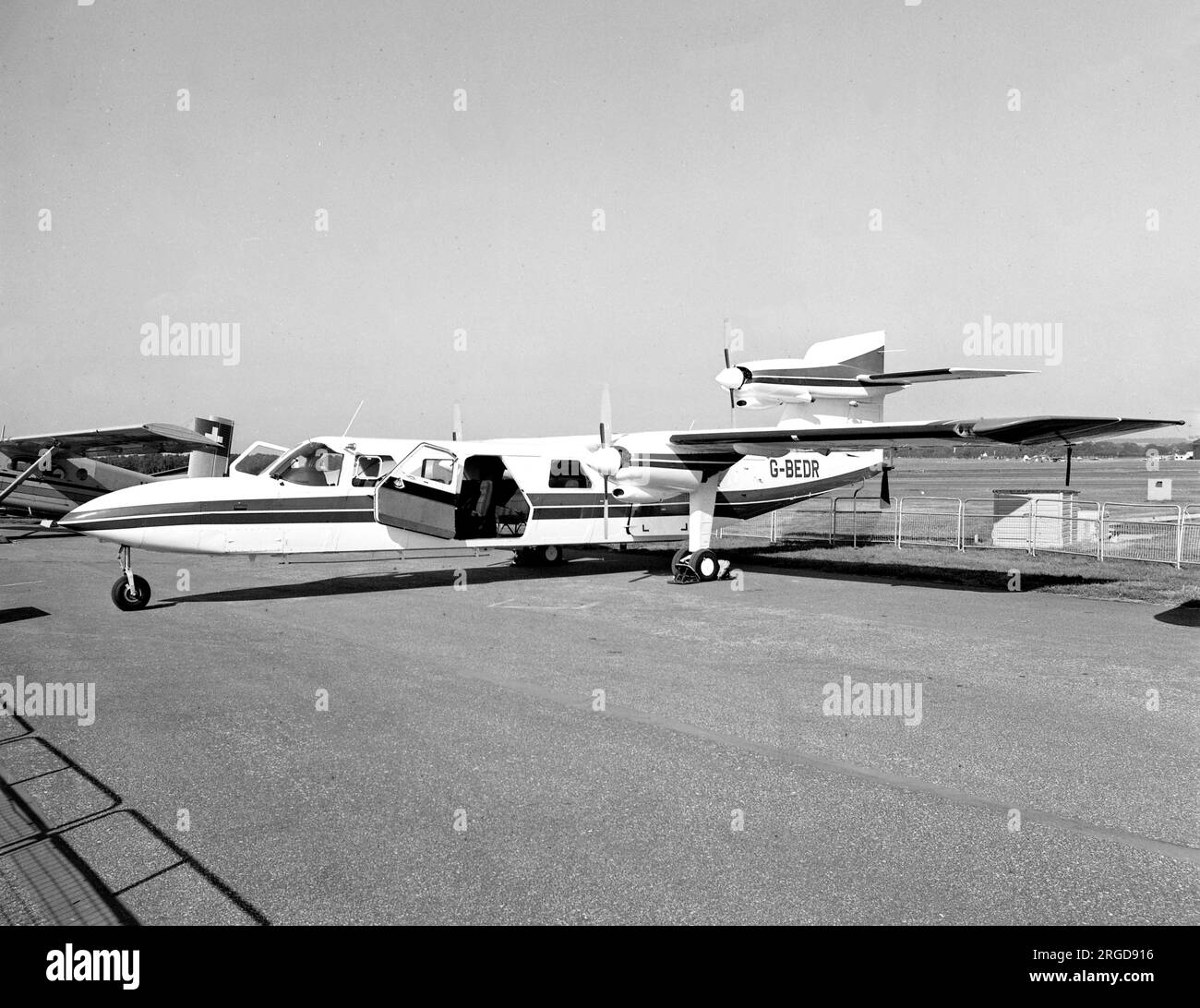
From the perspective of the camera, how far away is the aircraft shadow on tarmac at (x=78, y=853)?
3.82 metres

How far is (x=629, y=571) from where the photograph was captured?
17.9 metres

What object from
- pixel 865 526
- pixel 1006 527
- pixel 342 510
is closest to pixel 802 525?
pixel 865 526

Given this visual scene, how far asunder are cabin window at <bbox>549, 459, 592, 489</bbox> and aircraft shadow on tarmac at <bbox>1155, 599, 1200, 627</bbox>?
32.2 ft

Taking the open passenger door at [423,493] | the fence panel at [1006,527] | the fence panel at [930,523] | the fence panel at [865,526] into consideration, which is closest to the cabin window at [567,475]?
the open passenger door at [423,493]

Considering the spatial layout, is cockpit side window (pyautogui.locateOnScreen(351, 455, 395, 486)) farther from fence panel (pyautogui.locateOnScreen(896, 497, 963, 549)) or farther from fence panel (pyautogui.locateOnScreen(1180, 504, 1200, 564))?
fence panel (pyautogui.locateOnScreen(1180, 504, 1200, 564))

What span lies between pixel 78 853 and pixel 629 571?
549 inches

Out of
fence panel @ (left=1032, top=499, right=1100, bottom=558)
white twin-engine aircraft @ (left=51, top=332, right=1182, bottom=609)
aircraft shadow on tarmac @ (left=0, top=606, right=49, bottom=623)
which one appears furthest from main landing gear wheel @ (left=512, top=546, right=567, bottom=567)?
fence panel @ (left=1032, top=499, right=1100, bottom=558)

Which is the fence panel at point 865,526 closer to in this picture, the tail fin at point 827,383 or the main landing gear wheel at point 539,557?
the tail fin at point 827,383

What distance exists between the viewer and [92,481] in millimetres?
25156

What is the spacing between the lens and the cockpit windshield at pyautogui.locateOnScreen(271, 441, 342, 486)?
13430 mm

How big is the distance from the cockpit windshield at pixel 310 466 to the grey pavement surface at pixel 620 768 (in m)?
2.67

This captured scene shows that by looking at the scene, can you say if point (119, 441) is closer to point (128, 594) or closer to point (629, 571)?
point (128, 594)

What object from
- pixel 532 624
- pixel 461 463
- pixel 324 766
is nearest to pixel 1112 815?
pixel 324 766

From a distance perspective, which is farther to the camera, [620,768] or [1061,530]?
[1061,530]
